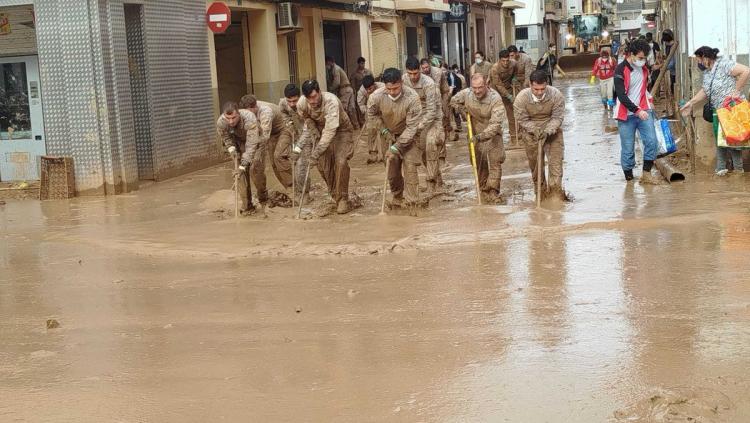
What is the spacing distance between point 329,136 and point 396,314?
466 cm

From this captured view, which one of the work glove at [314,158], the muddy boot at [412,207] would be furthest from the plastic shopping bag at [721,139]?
the work glove at [314,158]

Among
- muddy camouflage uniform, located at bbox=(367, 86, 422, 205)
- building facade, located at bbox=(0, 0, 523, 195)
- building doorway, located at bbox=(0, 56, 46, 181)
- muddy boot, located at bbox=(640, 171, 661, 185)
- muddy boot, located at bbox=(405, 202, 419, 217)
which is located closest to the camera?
muddy boot, located at bbox=(405, 202, 419, 217)

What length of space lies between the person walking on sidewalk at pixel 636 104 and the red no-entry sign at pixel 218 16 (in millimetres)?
7187

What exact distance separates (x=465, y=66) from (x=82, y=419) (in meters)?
35.7

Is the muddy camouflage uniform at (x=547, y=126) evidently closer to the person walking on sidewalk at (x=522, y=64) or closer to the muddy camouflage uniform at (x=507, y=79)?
the muddy camouflage uniform at (x=507, y=79)

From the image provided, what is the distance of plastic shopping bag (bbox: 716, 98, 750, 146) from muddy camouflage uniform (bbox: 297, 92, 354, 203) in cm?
402

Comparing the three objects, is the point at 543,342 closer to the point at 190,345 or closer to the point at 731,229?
the point at 190,345

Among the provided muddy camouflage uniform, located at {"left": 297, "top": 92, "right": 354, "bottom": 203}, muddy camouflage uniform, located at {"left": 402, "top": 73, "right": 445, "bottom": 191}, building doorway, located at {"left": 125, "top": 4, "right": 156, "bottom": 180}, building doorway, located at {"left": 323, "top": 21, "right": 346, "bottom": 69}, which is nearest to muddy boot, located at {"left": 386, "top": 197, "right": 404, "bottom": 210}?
muddy camouflage uniform, located at {"left": 297, "top": 92, "right": 354, "bottom": 203}

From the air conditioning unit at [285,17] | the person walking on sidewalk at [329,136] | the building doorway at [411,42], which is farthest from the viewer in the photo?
the building doorway at [411,42]

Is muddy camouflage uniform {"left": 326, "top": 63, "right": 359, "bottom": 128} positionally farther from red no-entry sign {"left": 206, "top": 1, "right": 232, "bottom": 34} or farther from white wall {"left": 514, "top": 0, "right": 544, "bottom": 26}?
white wall {"left": 514, "top": 0, "right": 544, "bottom": 26}

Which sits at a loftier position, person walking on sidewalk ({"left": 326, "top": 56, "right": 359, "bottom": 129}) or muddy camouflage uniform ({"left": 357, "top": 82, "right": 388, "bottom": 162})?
person walking on sidewalk ({"left": 326, "top": 56, "right": 359, "bottom": 129})

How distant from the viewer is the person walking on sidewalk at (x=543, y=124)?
10.5 metres

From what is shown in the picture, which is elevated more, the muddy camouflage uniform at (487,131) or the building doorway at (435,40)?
the building doorway at (435,40)

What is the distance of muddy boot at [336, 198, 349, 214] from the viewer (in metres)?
10.8
